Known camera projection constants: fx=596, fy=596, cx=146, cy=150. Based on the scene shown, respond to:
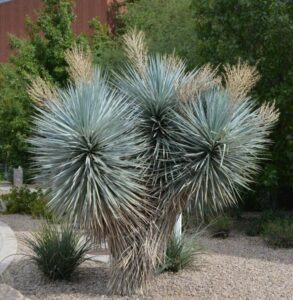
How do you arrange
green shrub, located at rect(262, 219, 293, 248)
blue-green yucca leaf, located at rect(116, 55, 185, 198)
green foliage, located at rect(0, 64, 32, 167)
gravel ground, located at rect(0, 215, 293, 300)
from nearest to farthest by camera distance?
1. blue-green yucca leaf, located at rect(116, 55, 185, 198)
2. gravel ground, located at rect(0, 215, 293, 300)
3. green shrub, located at rect(262, 219, 293, 248)
4. green foliage, located at rect(0, 64, 32, 167)

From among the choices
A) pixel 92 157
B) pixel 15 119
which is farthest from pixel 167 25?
pixel 92 157

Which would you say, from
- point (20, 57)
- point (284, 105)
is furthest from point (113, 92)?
point (20, 57)

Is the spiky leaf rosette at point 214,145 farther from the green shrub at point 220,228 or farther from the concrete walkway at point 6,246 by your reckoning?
the green shrub at point 220,228

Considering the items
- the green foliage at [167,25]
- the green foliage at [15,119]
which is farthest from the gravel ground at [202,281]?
the green foliage at [15,119]

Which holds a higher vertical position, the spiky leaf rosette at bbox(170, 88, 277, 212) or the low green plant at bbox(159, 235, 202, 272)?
the spiky leaf rosette at bbox(170, 88, 277, 212)

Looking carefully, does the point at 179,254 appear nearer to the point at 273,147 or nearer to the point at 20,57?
the point at 273,147

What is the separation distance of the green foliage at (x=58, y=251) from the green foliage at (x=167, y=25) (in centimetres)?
555

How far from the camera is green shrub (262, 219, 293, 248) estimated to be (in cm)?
1032

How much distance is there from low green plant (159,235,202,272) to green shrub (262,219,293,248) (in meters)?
2.80

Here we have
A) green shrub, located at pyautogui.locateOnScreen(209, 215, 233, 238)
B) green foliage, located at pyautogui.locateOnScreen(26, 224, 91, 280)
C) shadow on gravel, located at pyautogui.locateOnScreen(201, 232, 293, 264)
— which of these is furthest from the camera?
green shrub, located at pyautogui.locateOnScreen(209, 215, 233, 238)

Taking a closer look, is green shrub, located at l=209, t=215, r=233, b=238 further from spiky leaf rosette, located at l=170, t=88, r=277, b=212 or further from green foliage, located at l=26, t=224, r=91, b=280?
spiky leaf rosette, located at l=170, t=88, r=277, b=212

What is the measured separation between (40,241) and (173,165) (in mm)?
2379

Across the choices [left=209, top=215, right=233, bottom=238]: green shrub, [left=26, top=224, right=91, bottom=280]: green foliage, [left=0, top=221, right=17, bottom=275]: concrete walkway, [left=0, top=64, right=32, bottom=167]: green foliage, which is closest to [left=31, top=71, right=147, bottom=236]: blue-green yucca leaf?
[left=26, top=224, right=91, bottom=280]: green foliage

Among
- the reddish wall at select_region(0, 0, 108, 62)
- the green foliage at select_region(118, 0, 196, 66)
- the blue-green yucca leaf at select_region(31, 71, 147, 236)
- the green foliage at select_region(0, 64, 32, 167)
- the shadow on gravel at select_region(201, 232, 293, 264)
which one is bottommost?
the shadow on gravel at select_region(201, 232, 293, 264)
